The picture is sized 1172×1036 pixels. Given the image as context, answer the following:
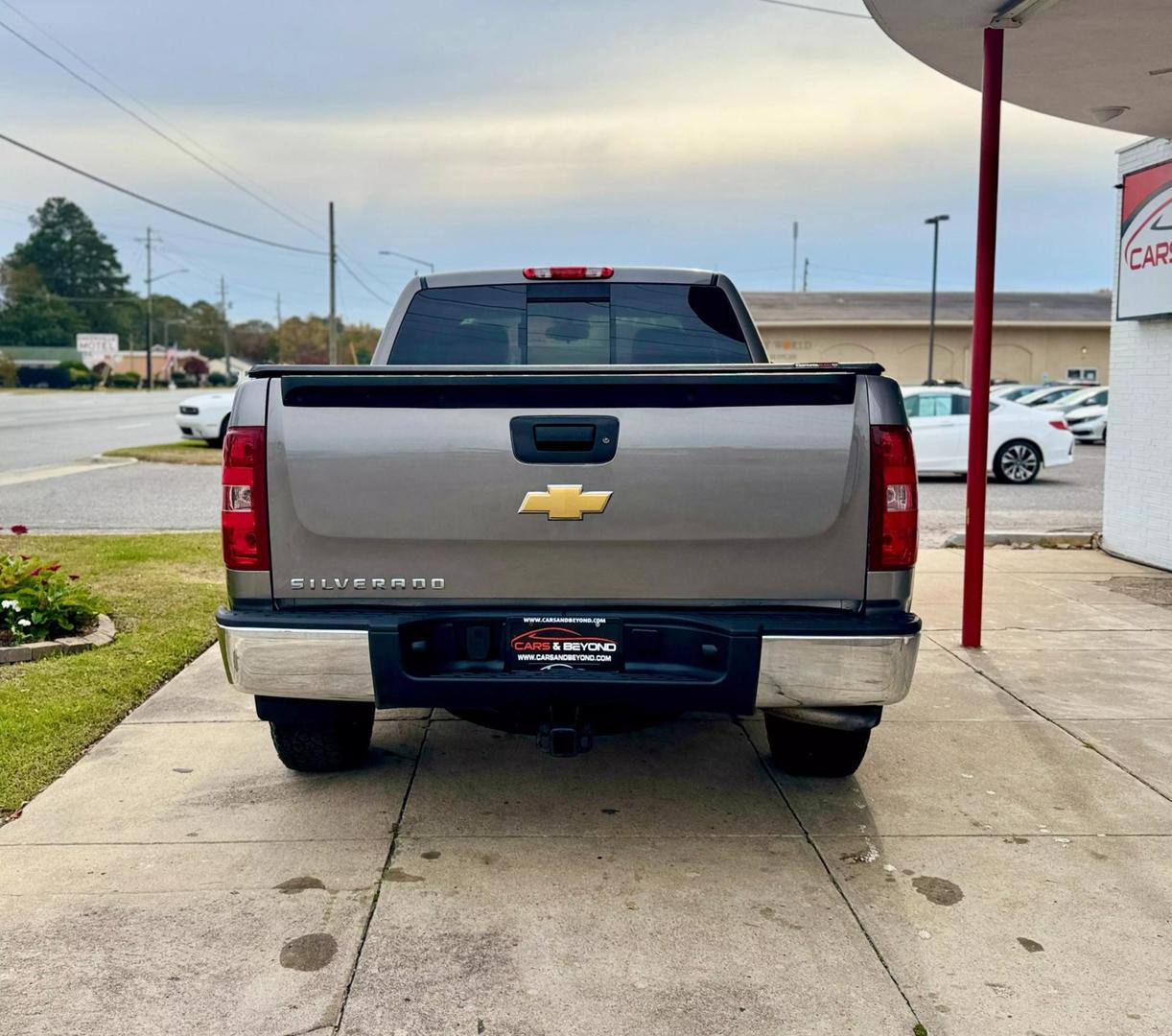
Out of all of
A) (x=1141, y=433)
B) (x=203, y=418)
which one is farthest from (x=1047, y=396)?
(x=1141, y=433)

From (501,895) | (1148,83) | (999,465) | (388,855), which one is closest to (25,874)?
(388,855)

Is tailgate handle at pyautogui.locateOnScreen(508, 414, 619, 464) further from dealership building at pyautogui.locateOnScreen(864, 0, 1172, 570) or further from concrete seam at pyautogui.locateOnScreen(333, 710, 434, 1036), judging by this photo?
dealership building at pyautogui.locateOnScreen(864, 0, 1172, 570)

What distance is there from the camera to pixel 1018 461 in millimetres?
17969

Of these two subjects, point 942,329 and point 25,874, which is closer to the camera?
point 25,874

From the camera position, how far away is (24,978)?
323 cm

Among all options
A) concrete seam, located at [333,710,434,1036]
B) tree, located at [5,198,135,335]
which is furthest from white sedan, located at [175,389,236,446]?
tree, located at [5,198,135,335]

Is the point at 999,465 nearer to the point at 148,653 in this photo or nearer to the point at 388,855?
the point at 148,653

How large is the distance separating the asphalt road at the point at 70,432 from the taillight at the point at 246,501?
53.9 feet

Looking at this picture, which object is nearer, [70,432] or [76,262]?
[70,432]

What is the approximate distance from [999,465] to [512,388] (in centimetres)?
1580

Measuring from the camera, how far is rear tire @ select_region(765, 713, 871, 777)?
460 centimetres

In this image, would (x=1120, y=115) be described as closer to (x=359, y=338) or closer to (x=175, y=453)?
(x=175, y=453)

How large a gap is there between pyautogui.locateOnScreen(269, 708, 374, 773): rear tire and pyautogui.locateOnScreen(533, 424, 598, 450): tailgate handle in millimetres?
1483

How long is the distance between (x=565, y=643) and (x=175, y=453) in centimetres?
1812
